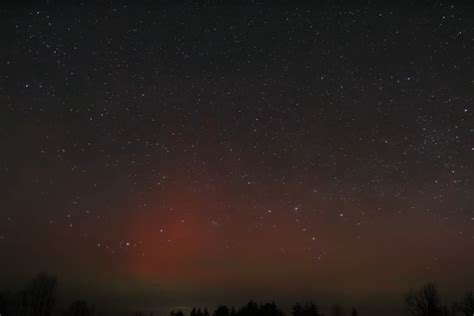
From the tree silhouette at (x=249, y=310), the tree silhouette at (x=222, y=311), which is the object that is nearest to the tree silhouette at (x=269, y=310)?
the tree silhouette at (x=249, y=310)

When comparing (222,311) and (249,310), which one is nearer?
(249,310)

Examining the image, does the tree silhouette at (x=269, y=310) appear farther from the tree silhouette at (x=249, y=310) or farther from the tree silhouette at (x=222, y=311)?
the tree silhouette at (x=222, y=311)

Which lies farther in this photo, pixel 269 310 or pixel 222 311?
pixel 222 311

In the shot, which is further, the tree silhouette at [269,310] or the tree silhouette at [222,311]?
the tree silhouette at [222,311]

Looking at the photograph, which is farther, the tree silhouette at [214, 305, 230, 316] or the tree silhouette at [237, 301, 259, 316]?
the tree silhouette at [214, 305, 230, 316]

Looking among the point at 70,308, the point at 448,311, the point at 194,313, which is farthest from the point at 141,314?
the point at 448,311

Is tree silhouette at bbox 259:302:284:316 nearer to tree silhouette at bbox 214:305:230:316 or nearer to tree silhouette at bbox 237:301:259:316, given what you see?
tree silhouette at bbox 237:301:259:316

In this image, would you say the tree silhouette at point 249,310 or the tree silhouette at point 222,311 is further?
the tree silhouette at point 222,311

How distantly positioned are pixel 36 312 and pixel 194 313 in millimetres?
25720

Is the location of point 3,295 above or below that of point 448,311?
above

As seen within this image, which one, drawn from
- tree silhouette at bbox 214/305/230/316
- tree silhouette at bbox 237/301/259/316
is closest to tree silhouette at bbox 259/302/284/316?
tree silhouette at bbox 237/301/259/316

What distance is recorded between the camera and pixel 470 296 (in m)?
76.2

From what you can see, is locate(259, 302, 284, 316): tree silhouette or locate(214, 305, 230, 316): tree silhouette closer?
locate(259, 302, 284, 316): tree silhouette

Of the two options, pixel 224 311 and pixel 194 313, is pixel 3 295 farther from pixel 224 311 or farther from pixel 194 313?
pixel 224 311
